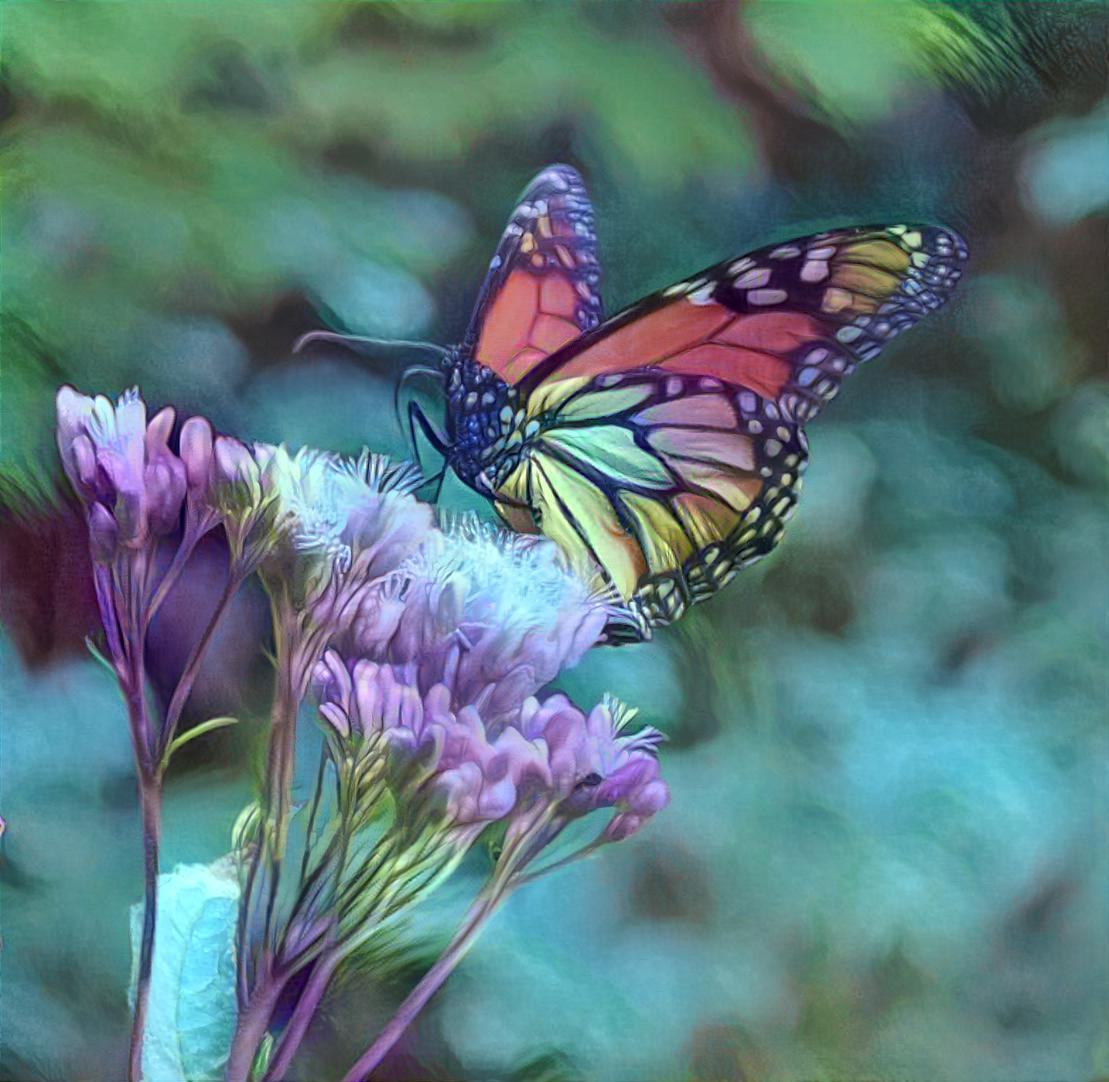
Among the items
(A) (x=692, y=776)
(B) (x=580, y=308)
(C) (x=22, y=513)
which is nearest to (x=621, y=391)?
(B) (x=580, y=308)

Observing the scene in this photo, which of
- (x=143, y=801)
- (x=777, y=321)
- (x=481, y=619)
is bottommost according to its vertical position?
(x=143, y=801)

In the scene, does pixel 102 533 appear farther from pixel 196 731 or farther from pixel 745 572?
pixel 745 572

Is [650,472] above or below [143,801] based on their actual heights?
above

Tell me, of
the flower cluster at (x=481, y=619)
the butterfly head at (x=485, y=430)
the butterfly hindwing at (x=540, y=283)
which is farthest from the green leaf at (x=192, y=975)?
the butterfly hindwing at (x=540, y=283)

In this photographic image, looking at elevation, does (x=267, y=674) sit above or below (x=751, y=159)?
below

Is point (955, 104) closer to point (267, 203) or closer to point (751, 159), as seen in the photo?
point (751, 159)

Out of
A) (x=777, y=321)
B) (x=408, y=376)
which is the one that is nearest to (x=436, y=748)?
(x=408, y=376)

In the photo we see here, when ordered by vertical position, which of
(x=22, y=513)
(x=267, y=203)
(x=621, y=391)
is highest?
(x=267, y=203)
